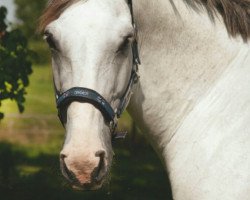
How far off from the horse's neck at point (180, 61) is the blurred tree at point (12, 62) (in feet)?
13.5

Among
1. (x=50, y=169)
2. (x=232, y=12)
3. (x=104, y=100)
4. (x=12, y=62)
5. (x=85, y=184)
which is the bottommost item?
(x=50, y=169)

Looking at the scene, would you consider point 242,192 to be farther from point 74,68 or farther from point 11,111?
point 11,111

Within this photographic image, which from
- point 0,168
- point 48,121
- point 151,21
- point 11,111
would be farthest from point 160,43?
point 11,111

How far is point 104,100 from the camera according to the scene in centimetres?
295

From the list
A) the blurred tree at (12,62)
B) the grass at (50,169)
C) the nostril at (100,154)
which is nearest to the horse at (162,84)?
the nostril at (100,154)

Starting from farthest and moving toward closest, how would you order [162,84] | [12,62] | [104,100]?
[12,62] → [162,84] → [104,100]

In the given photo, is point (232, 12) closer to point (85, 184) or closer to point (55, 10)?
point (55, 10)

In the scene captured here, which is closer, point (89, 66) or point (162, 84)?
point (89, 66)

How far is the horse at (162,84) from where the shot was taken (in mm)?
2908

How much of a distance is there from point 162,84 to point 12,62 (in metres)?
4.36

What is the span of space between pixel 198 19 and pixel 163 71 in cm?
39

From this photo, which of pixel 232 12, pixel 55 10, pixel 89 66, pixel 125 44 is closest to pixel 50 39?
pixel 55 10

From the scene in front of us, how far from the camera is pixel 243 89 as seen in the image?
3189 mm

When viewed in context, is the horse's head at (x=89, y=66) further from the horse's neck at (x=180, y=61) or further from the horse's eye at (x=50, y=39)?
the horse's neck at (x=180, y=61)
